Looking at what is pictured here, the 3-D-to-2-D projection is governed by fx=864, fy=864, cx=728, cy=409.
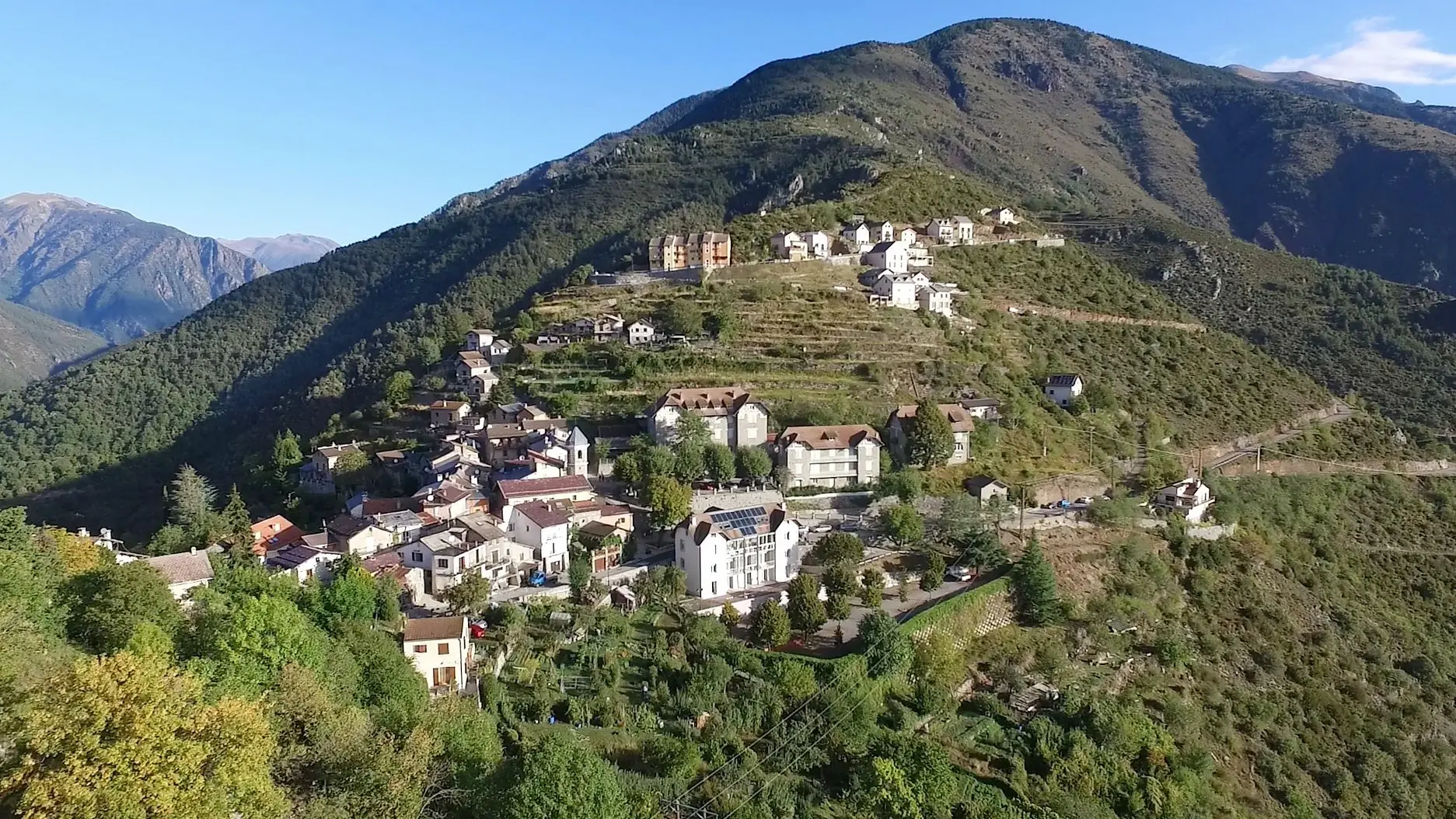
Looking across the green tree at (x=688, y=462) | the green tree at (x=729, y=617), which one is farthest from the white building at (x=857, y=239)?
the green tree at (x=729, y=617)

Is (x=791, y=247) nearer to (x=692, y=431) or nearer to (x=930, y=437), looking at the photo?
(x=930, y=437)

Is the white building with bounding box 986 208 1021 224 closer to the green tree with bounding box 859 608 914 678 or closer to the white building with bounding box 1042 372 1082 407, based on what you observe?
the white building with bounding box 1042 372 1082 407

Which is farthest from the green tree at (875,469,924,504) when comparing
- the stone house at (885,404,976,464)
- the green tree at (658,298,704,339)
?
the green tree at (658,298,704,339)

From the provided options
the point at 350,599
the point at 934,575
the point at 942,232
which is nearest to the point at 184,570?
the point at 350,599

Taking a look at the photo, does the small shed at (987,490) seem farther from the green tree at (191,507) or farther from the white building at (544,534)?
the green tree at (191,507)

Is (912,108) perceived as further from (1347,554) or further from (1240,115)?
(1347,554)

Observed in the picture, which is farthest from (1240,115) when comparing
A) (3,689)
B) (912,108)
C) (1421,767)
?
(3,689)

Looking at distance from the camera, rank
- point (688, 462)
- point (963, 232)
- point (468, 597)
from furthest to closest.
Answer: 1. point (963, 232)
2. point (688, 462)
3. point (468, 597)
